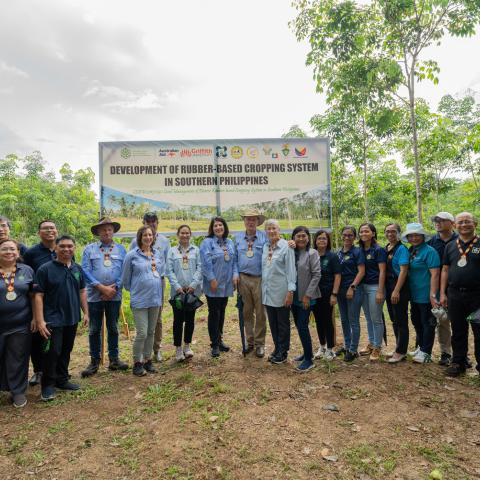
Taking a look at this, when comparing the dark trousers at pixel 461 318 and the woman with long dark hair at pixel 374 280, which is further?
the woman with long dark hair at pixel 374 280

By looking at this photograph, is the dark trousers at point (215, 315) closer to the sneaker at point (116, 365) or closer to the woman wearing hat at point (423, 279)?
the sneaker at point (116, 365)

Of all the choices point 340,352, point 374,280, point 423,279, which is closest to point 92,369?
point 340,352

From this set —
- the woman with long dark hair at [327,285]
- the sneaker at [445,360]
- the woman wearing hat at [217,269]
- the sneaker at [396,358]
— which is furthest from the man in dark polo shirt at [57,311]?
the sneaker at [445,360]

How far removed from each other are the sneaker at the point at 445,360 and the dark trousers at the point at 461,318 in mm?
314

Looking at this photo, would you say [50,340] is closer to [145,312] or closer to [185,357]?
[145,312]

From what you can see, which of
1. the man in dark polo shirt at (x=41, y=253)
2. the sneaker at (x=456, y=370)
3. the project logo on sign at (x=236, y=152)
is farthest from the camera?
the project logo on sign at (x=236, y=152)

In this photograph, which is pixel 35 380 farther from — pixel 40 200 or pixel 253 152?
pixel 40 200

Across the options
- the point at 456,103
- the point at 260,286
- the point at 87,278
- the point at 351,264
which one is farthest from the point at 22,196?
the point at 456,103

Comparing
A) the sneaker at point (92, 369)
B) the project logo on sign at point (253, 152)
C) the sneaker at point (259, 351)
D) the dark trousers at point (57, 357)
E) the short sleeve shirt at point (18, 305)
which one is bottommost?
the sneaker at point (92, 369)

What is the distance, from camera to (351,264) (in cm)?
493

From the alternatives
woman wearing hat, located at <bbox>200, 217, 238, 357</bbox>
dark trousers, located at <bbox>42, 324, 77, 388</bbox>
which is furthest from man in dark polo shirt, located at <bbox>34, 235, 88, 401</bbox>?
woman wearing hat, located at <bbox>200, 217, 238, 357</bbox>

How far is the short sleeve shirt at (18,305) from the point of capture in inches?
158

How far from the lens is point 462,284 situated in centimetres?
434

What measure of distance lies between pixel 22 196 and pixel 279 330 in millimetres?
13530
